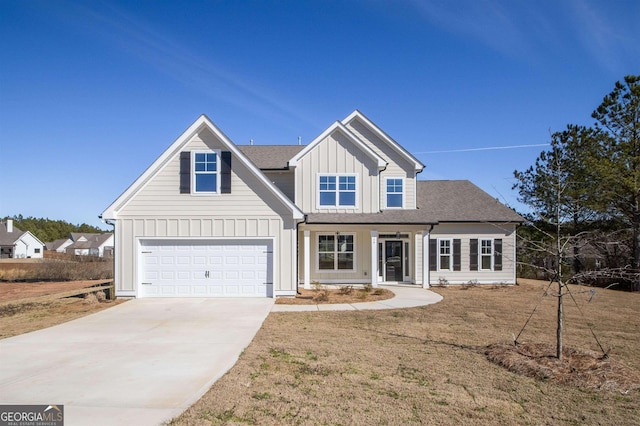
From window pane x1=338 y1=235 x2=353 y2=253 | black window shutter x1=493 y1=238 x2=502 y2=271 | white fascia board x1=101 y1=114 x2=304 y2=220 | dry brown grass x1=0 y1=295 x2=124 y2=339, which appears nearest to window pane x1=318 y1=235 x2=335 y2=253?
window pane x1=338 y1=235 x2=353 y2=253

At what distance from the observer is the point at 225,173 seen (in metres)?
15.3

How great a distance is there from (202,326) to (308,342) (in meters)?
3.28

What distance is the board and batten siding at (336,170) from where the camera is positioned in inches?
736

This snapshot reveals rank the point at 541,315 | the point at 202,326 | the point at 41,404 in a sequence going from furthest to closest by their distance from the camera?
the point at 541,315, the point at 202,326, the point at 41,404

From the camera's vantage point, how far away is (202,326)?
1026 centimetres

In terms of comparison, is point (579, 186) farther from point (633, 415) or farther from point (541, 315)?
point (633, 415)

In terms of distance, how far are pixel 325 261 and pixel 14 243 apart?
70.1 metres

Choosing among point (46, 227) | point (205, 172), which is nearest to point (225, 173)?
point (205, 172)

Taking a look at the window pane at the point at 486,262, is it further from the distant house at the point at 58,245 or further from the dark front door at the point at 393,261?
the distant house at the point at 58,245

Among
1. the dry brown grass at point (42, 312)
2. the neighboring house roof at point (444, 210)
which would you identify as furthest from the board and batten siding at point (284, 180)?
the dry brown grass at point (42, 312)

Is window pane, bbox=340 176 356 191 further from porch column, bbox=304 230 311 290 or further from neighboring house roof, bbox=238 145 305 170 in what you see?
porch column, bbox=304 230 311 290

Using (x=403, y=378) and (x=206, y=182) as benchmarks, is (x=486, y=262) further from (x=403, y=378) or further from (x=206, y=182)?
(x=403, y=378)

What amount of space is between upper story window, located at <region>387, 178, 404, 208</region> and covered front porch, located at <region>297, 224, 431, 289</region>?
4.83ft

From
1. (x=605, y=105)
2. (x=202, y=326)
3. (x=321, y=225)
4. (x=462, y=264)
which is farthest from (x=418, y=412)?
(x=605, y=105)
